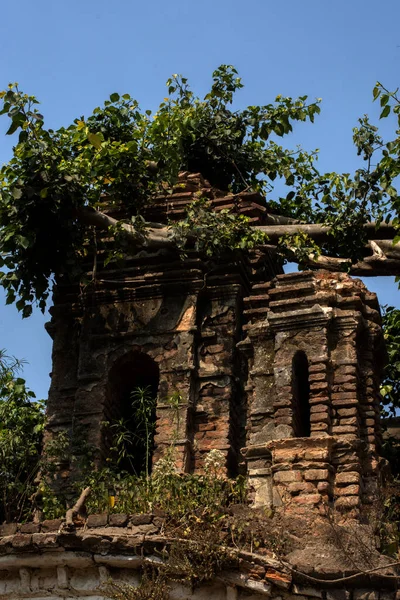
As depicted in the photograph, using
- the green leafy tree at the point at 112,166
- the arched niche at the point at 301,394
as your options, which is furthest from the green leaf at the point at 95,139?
the arched niche at the point at 301,394

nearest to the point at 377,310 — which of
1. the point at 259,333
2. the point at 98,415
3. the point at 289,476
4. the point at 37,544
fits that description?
the point at 259,333

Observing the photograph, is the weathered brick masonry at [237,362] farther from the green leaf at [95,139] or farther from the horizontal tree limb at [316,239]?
the green leaf at [95,139]

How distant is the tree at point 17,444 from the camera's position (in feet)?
44.7

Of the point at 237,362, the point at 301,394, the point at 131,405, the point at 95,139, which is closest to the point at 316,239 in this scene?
the point at 237,362

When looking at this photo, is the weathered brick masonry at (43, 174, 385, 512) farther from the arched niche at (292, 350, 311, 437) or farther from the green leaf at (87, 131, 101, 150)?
the green leaf at (87, 131, 101, 150)

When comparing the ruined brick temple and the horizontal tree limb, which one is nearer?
the ruined brick temple

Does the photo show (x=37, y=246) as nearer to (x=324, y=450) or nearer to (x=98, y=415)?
(x=98, y=415)

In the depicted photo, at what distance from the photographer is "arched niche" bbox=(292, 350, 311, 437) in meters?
12.9

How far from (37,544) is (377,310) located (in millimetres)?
4227

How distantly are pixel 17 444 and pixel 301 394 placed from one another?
3.22 metres

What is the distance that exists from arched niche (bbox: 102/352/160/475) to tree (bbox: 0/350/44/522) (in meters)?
0.89

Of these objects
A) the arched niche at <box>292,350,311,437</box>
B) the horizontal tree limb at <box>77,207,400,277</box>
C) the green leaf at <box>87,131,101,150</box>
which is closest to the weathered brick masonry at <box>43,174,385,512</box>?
the arched niche at <box>292,350,311,437</box>

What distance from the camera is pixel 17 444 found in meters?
14.4

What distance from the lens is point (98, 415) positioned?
14.6 meters
